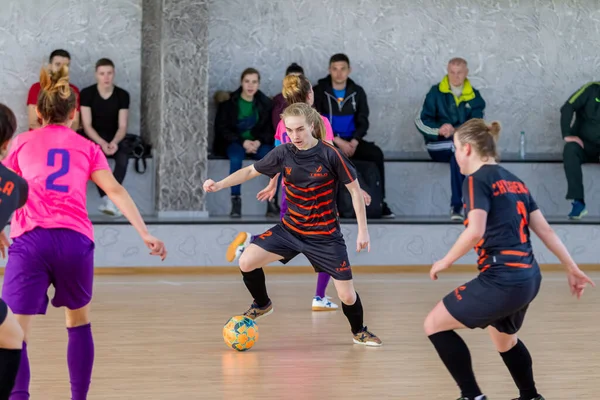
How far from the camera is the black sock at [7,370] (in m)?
2.97

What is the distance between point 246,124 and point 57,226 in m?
5.57

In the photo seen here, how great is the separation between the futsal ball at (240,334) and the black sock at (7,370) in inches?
79.1

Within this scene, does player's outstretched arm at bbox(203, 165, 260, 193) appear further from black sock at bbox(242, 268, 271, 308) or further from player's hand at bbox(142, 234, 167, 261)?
player's hand at bbox(142, 234, 167, 261)

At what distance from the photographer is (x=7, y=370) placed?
2.98 meters

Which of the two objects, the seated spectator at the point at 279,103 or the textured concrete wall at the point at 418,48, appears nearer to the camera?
the seated spectator at the point at 279,103

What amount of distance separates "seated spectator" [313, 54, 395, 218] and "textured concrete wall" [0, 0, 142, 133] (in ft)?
5.77

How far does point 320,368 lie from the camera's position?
4617mm

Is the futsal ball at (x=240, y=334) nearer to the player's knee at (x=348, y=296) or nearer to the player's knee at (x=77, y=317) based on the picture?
the player's knee at (x=348, y=296)

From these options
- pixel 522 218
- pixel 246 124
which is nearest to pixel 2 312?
pixel 522 218

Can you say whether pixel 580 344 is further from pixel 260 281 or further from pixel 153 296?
pixel 153 296

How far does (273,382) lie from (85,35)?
5669 mm

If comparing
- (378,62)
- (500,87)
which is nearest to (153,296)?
(378,62)

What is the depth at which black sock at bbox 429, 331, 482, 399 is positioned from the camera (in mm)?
3570

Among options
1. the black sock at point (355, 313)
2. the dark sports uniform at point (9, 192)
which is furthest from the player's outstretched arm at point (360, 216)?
the dark sports uniform at point (9, 192)
